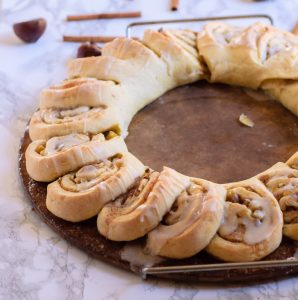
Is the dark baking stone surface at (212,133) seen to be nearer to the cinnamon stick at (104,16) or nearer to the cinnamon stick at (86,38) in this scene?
the cinnamon stick at (86,38)

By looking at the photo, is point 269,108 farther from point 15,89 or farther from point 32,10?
point 32,10

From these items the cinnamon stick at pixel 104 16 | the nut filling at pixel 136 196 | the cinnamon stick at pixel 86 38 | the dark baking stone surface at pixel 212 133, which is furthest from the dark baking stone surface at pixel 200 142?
the cinnamon stick at pixel 104 16

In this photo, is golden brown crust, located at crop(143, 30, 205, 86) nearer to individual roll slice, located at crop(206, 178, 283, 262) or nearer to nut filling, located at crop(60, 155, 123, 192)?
nut filling, located at crop(60, 155, 123, 192)

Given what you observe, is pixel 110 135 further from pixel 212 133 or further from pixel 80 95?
pixel 212 133

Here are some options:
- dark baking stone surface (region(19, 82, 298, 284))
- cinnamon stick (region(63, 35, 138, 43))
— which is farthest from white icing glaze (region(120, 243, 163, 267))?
cinnamon stick (region(63, 35, 138, 43))

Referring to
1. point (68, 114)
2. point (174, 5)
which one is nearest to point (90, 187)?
point (68, 114)
